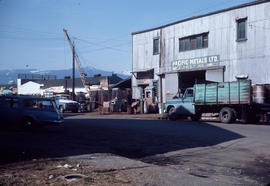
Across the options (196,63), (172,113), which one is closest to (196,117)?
(172,113)

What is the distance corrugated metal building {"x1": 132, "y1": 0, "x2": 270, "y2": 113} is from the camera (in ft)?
72.8

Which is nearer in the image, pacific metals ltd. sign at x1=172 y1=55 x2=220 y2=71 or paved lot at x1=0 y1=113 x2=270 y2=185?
paved lot at x1=0 y1=113 x2=270 y2=185

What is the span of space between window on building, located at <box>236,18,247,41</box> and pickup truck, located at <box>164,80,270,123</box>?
6263 millimetres

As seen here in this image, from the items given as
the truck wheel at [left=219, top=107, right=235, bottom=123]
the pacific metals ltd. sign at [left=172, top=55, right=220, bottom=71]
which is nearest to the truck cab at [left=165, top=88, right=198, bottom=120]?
the truck wheel at [left=219, top=107, right=235, bottom=123]

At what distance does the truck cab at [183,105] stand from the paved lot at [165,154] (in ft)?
23.1

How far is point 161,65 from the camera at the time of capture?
97.3ft

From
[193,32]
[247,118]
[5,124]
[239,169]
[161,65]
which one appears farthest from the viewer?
[161,65]

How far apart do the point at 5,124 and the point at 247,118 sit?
14.3 m

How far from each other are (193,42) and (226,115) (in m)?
10.3

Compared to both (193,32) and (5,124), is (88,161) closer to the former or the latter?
(5,124)

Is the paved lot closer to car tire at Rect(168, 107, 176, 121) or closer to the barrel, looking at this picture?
the barrel

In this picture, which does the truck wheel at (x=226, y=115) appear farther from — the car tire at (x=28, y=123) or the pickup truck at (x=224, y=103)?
the car tire at (x=28, y=123)

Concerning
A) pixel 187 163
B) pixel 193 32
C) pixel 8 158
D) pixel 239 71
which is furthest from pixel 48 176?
pixel 193 32

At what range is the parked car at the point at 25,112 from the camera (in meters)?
14.0
